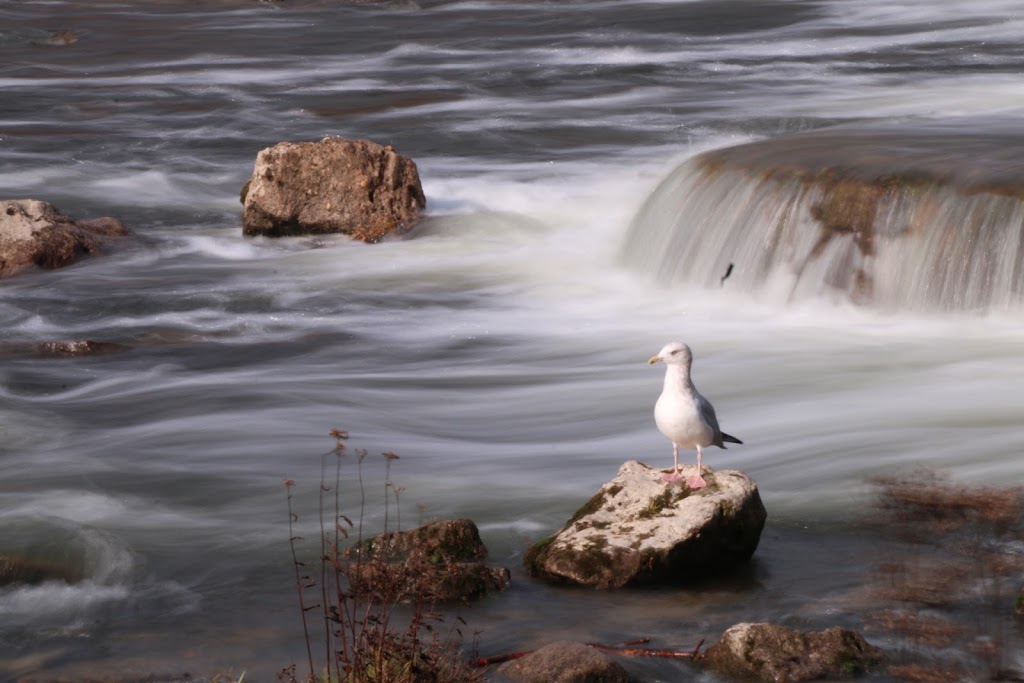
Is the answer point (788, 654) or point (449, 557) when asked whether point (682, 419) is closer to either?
point (788, 654)

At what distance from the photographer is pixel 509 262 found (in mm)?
13781

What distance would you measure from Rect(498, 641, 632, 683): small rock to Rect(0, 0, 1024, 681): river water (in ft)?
0.89

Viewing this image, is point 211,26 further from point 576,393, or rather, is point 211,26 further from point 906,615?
point 906,615

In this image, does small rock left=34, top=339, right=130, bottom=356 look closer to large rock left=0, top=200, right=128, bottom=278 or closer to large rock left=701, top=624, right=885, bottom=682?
large rock left=0, top=200, right=128, bottom=278

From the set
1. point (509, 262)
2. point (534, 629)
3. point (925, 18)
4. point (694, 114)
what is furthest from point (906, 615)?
point (925, 18)

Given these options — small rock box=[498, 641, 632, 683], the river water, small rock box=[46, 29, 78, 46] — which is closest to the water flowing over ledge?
the river water

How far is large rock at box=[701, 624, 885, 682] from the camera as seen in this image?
17.7 ft

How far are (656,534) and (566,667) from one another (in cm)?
112

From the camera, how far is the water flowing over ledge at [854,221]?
1088 cm

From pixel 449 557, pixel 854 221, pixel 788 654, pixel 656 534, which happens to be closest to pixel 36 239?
pixel 854 221

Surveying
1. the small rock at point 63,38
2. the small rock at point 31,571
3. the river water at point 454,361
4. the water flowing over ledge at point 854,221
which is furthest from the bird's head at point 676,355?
the small rock at point 63,38

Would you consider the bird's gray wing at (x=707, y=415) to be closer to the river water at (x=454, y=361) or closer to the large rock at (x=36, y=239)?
the river water at (x=454, y=361)

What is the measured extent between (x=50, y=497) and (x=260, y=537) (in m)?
1.30

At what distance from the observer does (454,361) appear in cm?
1091
